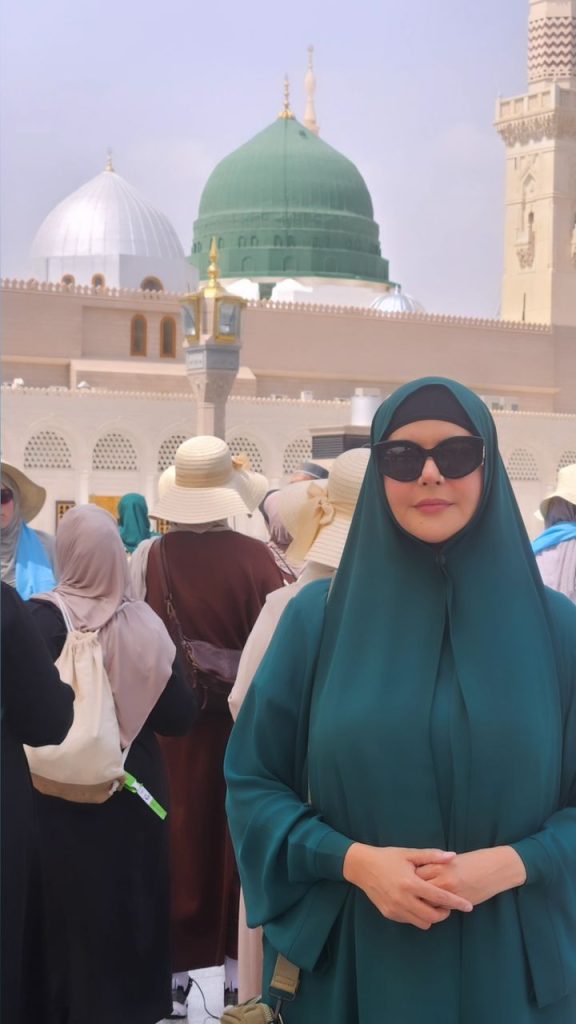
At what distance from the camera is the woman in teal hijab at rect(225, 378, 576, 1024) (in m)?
1.59

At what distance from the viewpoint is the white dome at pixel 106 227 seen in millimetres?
27953

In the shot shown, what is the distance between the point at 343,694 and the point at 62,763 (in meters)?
1.01

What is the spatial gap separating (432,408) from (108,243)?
26878mm

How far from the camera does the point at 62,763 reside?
253 centimetres

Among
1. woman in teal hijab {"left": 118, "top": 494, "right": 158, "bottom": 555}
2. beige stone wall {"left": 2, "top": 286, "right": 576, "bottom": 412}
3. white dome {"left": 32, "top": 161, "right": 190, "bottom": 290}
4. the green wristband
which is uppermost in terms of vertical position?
white dome {"left": 32, "top": 161, "right": 190, "bottom": 290}

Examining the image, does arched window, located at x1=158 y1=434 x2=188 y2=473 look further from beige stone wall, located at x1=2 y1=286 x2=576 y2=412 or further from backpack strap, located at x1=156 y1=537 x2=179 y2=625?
backpack strap, located at x1=156 y1=537 x2=179 y2=625

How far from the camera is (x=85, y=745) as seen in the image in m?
2.54

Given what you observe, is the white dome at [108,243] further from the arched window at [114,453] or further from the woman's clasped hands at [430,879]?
the woman's clasped hands at [430,879]

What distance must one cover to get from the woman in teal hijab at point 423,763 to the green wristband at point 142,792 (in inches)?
37.3

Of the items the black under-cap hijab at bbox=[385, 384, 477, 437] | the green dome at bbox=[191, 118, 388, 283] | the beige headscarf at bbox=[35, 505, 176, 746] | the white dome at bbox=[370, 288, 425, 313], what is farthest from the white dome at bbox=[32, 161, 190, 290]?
the black under-cap hijab at bbox=[385, 384, 477, 437]

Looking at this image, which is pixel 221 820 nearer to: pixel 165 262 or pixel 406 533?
pixel 406 533

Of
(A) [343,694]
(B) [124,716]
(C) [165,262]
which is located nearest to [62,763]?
(B) [124,716]

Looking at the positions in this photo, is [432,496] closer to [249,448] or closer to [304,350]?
[249,448]

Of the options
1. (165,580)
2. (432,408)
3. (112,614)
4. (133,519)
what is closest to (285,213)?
(133,519)
